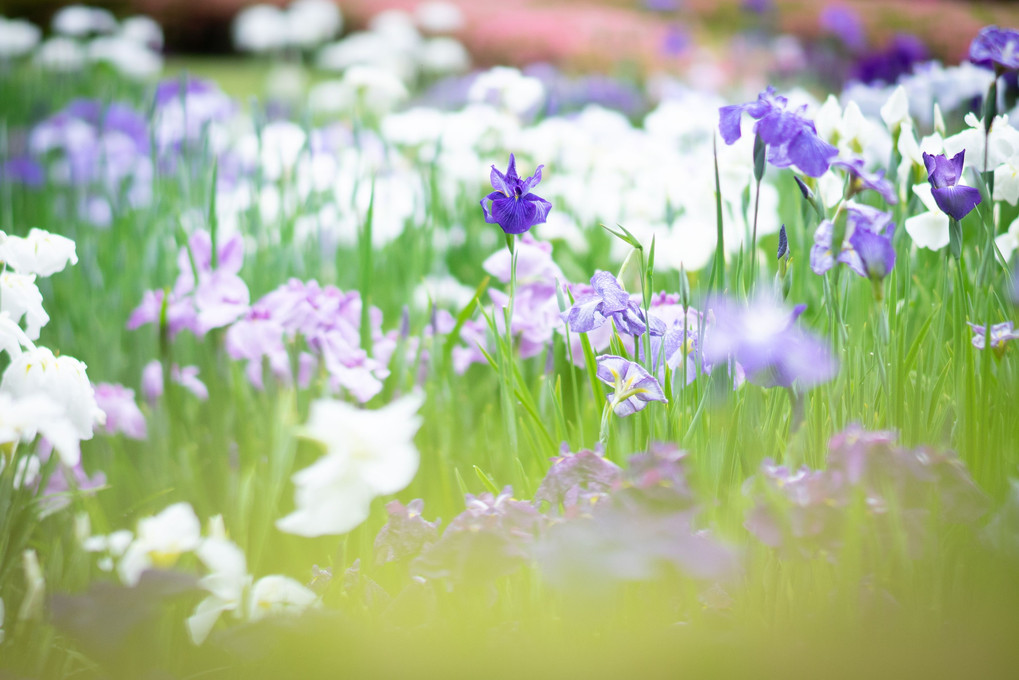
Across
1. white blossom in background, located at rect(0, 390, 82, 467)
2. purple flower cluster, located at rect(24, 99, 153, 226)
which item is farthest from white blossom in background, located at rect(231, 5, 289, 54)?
white blossom in background, located at rect(0, 390, 82, 467)

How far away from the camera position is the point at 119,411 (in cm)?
116

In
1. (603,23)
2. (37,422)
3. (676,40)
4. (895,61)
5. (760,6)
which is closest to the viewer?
(37,422)

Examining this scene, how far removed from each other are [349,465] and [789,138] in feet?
1.71

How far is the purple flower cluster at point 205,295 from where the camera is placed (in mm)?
1022

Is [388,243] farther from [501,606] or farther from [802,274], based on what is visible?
[501,606]

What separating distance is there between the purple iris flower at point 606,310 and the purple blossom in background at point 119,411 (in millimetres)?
776

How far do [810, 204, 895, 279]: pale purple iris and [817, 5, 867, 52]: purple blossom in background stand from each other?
2.56 meters

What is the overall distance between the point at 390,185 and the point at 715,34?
340 cm

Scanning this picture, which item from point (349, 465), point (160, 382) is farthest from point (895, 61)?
point (349, 465)

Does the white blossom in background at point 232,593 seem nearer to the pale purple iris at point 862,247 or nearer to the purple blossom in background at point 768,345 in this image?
the purple blossom in background at point 768,345

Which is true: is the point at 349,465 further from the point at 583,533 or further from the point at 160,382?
the point at 160,382

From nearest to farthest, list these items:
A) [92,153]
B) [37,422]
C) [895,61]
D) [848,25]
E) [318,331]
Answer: [37,422] → [318,331] → [895,61] → [92,153] → [848,25]

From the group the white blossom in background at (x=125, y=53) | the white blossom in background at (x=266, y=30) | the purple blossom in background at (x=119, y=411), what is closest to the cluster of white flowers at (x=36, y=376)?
the purple blossom in background at (x=119, y=411)

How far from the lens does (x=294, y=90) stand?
3.82 metres
